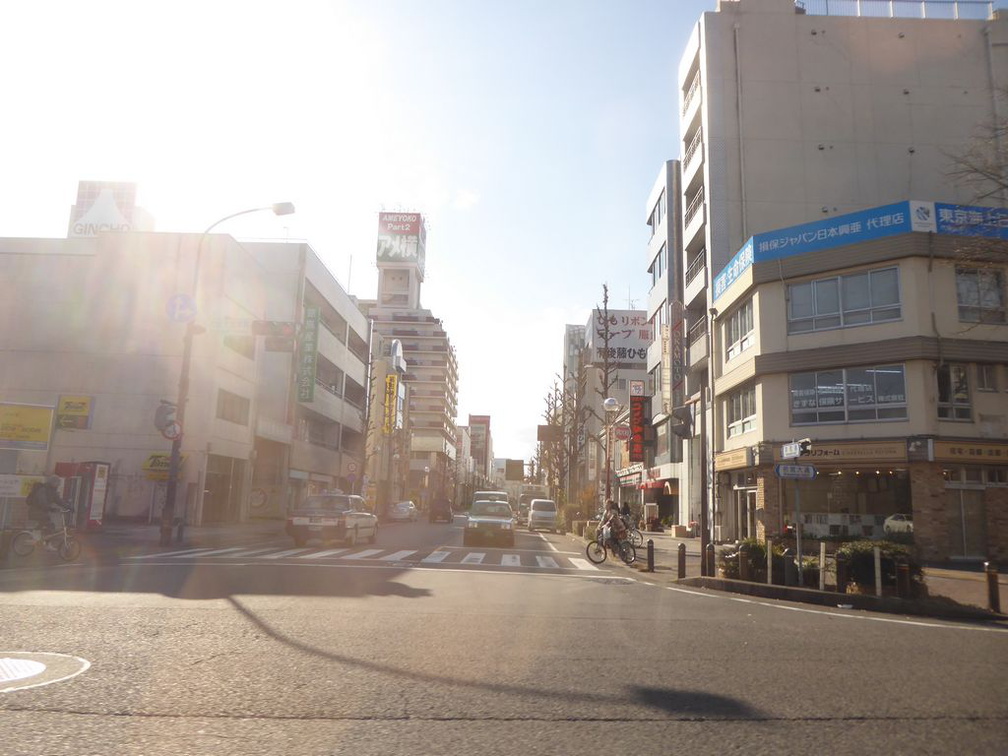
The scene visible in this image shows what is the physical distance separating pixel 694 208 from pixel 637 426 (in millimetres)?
13250

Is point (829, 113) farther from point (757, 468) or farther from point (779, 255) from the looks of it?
point (757, 468)

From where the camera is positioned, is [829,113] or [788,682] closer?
[788,682]

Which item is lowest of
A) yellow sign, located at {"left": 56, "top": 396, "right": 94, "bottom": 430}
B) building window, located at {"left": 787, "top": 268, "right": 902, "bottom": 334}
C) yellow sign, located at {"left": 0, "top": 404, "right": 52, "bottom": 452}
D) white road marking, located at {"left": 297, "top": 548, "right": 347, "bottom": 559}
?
white road marking, located at {"left": 297, "top": 548, "right": 347, "bottom": 559}

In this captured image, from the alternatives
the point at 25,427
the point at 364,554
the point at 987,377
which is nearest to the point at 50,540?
the point at 25,427

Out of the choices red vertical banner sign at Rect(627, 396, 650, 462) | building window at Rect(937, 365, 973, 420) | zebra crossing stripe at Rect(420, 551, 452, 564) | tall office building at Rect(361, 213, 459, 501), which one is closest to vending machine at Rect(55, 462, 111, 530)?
zebra crossing stripe at Rect(420, 551, 452, 564)

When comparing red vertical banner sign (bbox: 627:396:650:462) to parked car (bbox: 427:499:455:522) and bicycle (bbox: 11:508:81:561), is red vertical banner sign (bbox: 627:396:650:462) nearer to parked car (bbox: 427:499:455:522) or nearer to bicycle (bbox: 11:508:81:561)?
parked car (bbox: 427:499:455:522)

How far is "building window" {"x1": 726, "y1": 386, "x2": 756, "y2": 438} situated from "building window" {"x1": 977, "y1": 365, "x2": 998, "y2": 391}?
23.9 feet

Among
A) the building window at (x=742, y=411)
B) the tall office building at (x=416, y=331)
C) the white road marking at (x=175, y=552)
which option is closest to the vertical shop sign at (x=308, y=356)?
the white road marking at (x=175, y=552)

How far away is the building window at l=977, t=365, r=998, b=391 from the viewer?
22805 mm

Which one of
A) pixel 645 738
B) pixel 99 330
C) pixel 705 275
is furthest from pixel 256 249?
pixel 645 738

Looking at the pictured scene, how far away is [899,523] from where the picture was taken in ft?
76.1

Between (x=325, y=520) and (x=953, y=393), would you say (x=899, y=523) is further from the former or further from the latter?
(x=325, y=520)

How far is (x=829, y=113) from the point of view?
35.2 metres

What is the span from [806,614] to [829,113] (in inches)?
1253
